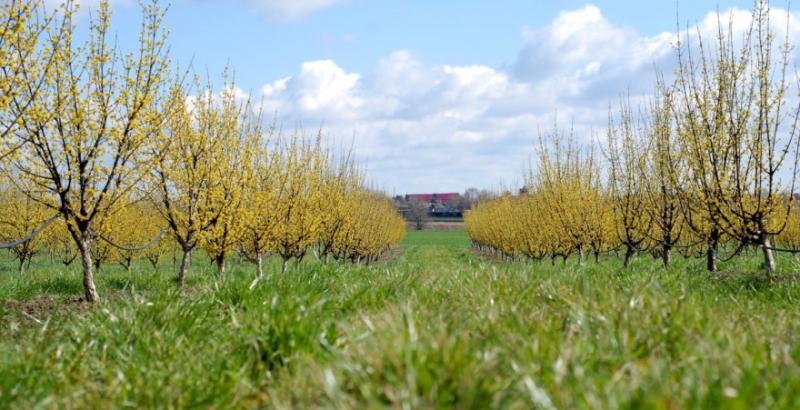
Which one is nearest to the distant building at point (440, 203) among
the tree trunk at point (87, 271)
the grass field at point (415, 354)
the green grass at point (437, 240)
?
the green grass at point (437, 240)

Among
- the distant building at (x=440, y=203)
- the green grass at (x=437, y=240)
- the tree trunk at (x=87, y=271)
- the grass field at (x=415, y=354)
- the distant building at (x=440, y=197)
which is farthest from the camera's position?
the distant building at (x=440, y=197)

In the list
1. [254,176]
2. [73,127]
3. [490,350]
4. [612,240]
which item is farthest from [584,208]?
[490,350]

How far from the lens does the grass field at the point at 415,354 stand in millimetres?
2748

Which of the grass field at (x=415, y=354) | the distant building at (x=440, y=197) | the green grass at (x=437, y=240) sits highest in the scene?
the distant building at (x=440, y=197)

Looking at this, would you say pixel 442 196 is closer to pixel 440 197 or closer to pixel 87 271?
pixel 440 197

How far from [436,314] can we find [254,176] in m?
8.61

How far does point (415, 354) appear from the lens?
293 centimetres

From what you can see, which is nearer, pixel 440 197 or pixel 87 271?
pixel 87 271

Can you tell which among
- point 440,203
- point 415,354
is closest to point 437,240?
point 440,203

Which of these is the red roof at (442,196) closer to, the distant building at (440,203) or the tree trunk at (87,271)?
the distant building at (440,203)

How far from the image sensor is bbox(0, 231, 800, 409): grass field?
2748mm

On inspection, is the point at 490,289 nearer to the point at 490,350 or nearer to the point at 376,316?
the point at 376,316

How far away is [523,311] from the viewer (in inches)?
182

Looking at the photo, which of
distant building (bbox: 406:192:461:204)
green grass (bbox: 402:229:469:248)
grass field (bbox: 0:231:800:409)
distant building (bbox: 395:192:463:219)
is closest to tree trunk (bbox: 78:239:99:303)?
grass field (bbox: 0:231:800:409)
